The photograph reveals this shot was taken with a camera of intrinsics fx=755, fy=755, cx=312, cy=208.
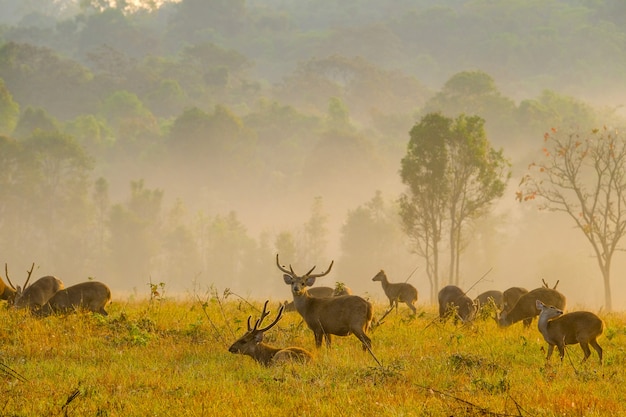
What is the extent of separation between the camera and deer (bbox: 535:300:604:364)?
12.6 meters

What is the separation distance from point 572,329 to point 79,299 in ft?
33.9

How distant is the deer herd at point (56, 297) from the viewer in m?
16.5

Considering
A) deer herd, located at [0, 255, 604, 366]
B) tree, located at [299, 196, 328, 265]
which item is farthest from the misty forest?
deer herd, located at [0, 255, 604, 366]

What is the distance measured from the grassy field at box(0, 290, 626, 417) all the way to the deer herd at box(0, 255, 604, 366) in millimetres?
308

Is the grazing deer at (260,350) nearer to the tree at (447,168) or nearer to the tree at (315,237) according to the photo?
the tree at (447,168)

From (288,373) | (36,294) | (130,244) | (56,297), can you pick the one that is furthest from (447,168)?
(130,244)

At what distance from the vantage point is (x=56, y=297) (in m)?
16.6

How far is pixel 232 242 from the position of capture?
293 ft

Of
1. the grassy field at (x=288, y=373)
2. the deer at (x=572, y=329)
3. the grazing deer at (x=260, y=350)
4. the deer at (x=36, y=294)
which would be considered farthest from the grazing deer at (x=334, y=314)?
the deer at (x=36, y=294)

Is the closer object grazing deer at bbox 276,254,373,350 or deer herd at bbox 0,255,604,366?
deer herd at bbox 0,255,604,366

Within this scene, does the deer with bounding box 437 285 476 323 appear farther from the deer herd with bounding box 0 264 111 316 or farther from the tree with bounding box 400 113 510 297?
the tree with bounding box 400 113 510 297

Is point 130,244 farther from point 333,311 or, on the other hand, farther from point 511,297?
point 333,311

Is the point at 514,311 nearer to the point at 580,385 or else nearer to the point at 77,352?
the point at 580,385

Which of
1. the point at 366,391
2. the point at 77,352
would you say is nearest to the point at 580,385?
the point at 366,391
